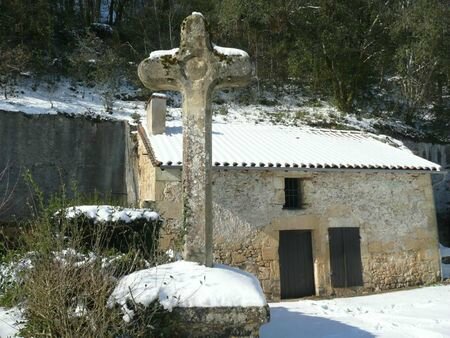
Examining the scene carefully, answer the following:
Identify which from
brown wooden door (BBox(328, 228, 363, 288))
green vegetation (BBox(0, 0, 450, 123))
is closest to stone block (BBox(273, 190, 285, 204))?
brown wooden door (BBox(328, 228, 363, 288))

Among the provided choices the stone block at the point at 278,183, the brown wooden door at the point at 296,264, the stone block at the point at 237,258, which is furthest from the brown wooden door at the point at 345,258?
the stone block at the point at 237,258

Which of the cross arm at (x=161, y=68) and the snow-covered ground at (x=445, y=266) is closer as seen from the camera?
the cross arm at (x=161, y=68)

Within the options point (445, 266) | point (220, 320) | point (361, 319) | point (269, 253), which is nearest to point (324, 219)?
point (269, 253)

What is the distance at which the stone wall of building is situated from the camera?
9602mm

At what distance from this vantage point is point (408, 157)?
12367mm

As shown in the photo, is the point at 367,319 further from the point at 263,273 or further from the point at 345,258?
the point at 345,258

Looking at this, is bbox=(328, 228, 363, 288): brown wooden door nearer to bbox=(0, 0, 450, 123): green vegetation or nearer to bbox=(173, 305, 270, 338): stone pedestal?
bbox=(173, 305, 270, 338): stone pedestal

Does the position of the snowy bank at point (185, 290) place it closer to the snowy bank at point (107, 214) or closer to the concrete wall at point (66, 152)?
the snowy bank at point (107, 214)

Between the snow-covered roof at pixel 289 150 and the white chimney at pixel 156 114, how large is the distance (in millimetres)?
222

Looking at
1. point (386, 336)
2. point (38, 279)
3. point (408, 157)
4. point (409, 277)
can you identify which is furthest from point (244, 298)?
point (408, 157)

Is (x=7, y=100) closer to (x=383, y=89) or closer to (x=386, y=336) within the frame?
(x=386, y=336)

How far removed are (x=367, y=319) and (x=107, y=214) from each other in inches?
154

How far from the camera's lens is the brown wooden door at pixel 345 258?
10.4 m

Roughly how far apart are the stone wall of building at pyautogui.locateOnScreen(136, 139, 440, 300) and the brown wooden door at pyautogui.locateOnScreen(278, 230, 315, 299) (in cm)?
20
